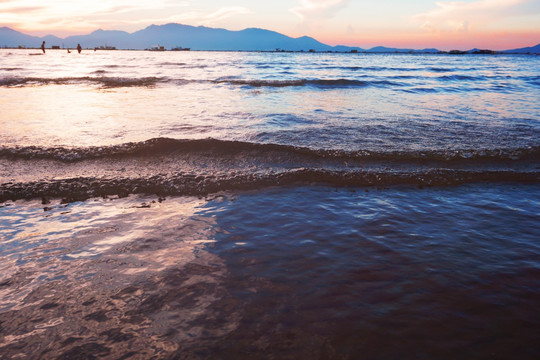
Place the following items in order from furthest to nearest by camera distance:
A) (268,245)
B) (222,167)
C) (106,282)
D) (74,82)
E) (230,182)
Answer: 1. (74,82)
2. (222,167)
3. (230,182)
4. (268,245)
5. (106,282)

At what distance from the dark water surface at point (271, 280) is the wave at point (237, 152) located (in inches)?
97.0

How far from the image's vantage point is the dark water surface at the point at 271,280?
2.53 metres

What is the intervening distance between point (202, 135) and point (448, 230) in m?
7.02

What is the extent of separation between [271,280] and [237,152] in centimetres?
512

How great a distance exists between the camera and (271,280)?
3322 mm

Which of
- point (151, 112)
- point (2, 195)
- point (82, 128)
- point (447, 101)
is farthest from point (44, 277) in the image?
point (447, 101)

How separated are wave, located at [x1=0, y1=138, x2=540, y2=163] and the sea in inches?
2.0

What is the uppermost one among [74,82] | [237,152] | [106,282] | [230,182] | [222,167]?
[74,82]

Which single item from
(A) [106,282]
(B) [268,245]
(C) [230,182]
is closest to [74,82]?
(C) [230,182]

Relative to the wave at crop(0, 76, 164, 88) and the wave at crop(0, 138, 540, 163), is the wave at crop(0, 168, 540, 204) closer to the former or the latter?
the wave at crop(0, 138, 540, 163)

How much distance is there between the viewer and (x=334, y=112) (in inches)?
548

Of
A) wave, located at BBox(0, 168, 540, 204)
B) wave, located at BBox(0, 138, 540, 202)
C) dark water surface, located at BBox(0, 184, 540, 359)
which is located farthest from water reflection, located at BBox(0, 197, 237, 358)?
wave, located at BBox(0, 138, 540, 202)

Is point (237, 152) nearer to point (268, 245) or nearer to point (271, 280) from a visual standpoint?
point (268, 245)

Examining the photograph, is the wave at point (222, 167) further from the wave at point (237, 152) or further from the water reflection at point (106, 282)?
the water reflection at point (106, 282)
